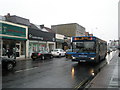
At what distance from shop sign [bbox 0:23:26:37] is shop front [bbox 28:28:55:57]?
191 cm

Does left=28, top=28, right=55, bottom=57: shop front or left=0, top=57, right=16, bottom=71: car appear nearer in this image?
left=0, top=57, right=16, bottom=71: car

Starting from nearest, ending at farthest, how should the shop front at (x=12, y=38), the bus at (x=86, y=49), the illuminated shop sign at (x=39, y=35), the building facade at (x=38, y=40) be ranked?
the bus at (x=86, y=49), the shop front at (x=12, y=38), the illuminated shop sign at (x=39, y=35), the building facade at (x=38, y=40)

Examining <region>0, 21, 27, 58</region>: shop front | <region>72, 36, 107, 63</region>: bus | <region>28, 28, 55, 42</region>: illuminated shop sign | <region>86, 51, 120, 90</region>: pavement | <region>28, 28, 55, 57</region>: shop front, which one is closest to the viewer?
<region>86, 51, 120, 90</region>: pavement

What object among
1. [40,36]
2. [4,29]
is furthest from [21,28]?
[40,36]

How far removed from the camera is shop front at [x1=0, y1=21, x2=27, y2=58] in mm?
19844

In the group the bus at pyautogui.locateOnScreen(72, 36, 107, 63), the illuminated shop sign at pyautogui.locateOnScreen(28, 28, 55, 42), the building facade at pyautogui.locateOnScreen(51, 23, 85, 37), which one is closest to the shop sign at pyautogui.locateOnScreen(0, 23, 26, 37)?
the illuminated shop sign at pyautogui.locateOnScreen(28, 28, 55, 42)

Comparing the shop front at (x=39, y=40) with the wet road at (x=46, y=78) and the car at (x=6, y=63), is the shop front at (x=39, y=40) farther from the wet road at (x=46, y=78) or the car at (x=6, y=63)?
the wet road at (x=46, y=78)

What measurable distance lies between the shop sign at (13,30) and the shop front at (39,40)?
1909 mm

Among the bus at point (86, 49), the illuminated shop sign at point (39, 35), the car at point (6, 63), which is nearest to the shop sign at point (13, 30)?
the illuminated shop sign at point (39, 35)

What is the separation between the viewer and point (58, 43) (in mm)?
37562

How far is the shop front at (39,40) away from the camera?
26.0 m

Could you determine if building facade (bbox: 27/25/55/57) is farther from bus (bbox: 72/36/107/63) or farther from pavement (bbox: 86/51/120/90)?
pavement (bbox: 86/51/120/90)

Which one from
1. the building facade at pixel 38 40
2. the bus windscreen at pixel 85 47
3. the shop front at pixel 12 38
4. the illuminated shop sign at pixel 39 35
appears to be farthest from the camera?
the building facade at pixel 38 40

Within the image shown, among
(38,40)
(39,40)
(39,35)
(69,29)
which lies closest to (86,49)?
(38,40)
